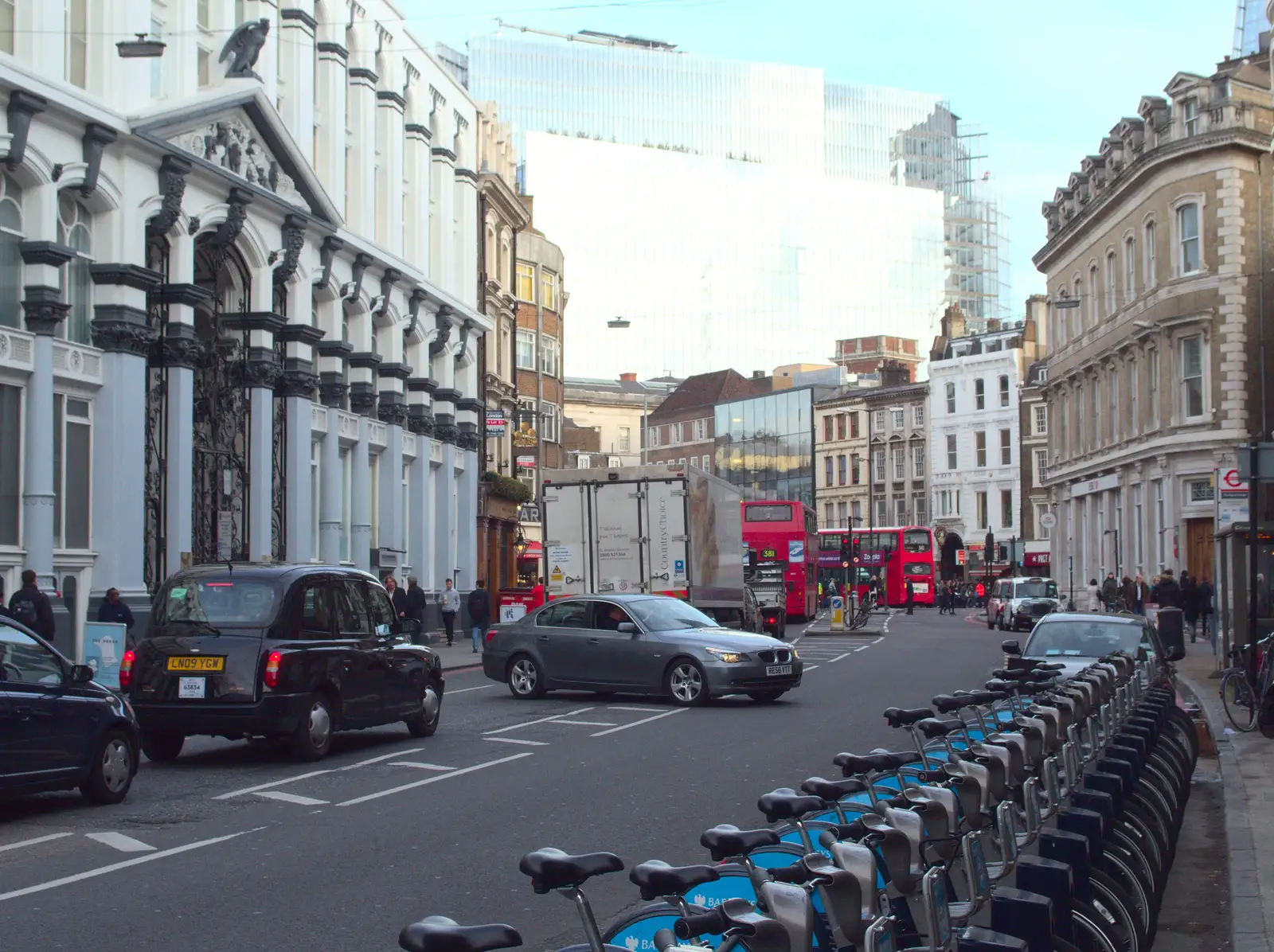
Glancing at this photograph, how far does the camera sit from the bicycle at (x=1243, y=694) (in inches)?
680

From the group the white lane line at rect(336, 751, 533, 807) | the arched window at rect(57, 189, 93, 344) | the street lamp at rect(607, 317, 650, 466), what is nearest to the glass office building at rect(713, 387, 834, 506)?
the street lamp at rect(607, 317, 650, 466)

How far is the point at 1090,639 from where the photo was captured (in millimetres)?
16156

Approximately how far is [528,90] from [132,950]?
11967cm

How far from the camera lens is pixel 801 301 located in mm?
131000

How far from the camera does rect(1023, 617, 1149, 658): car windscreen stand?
52.1 feet

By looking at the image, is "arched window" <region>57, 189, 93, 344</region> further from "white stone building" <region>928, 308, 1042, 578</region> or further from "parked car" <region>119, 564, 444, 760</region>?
"white stone building" <region>928, 308, 1042, 578</region>

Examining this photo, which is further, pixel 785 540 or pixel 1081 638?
pixel 785 540

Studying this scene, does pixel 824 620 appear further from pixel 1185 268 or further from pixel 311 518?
pixel 311 518

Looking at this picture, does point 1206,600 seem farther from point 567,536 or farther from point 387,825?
point 387,825

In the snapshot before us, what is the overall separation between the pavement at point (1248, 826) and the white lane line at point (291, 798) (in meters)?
6.55

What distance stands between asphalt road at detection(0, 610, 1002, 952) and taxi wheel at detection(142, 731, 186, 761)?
0.46ft

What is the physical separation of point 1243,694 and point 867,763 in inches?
525

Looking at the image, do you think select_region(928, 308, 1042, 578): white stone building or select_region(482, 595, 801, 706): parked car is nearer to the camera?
select_region(482, 595, 801, 706): parked car

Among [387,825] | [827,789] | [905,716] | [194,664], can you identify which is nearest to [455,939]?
[827,789]
